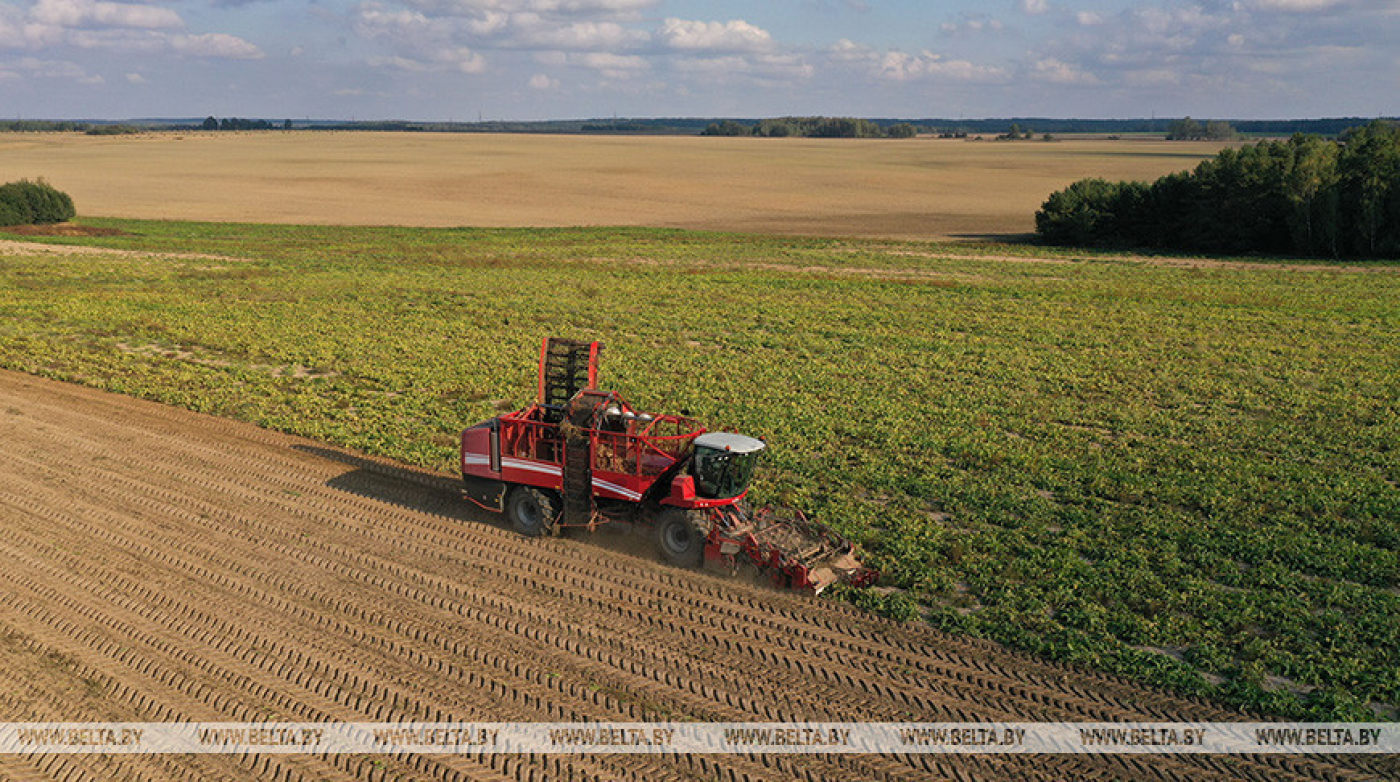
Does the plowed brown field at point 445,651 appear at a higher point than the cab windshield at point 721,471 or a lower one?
lower

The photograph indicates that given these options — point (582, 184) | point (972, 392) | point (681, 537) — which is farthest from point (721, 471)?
point (582, 184)

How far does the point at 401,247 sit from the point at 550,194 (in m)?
44.5

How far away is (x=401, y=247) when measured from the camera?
2301 inches

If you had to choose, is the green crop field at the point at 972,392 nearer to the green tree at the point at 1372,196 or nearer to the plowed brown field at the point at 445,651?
the plowed brown field at the point at 445,651

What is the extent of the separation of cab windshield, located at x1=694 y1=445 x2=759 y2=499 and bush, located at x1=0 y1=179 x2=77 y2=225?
7051 cm

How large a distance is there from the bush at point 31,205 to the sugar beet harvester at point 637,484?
6696 centimetres

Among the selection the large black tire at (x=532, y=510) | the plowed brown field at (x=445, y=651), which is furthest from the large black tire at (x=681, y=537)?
the large black tire at (x=532, y=510)

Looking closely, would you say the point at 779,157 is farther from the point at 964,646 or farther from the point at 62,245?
the point at 964,646

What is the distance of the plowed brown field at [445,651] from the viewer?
986cm

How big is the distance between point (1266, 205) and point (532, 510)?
2250 inches

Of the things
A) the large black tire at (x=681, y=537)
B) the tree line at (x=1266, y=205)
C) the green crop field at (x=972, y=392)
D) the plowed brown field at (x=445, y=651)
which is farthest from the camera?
the tree line at (x=1266, y=205)

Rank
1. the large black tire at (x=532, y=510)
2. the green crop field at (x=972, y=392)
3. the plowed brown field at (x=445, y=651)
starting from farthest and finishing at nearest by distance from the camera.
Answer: the large black tire at (x=532, y=510), the green crop field at (x=972, y=392), the plowed brown field at (x=445, y=651)

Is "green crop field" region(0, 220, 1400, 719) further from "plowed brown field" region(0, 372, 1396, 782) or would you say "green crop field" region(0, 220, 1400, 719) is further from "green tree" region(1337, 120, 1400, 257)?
"green tree" region(1337, 120, 1400, 257)

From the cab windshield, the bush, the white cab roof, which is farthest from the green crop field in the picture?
the bush
